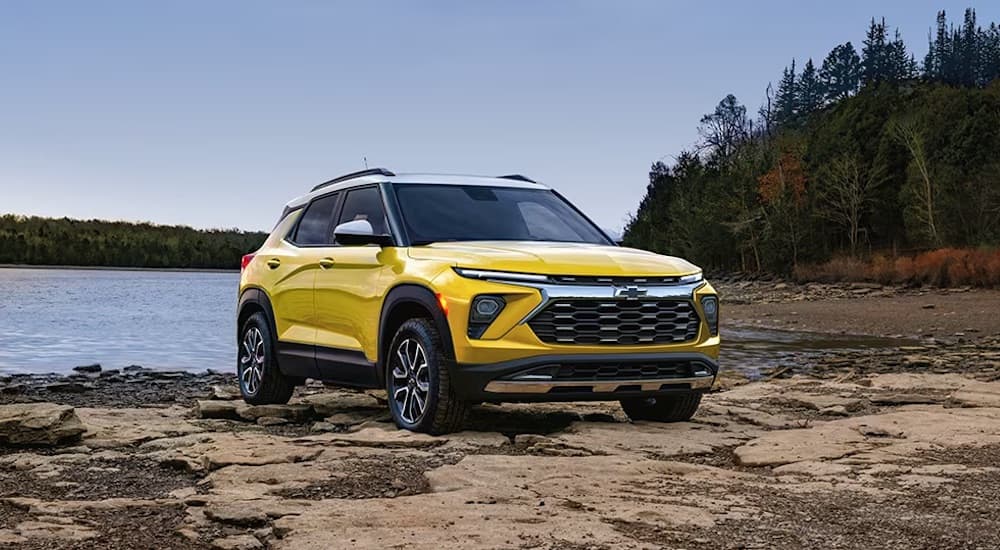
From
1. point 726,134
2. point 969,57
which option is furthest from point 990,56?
point 726,134

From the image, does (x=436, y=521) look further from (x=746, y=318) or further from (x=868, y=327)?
(x=746, y=318)

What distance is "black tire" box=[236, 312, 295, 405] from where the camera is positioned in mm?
9523

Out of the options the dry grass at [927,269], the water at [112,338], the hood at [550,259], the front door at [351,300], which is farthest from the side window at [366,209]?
the dry grass at [927,269]

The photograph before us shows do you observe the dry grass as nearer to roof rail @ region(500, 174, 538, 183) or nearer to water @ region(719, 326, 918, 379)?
water @ region(719, 326, 918, 379)

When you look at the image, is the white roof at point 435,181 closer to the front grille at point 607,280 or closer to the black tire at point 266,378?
the black tire at point 266,378

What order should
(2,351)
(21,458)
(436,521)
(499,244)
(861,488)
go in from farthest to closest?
(2,351), (499,244), (21,458), (861,488), (436,521)

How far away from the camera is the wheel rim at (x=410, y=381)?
752 cm

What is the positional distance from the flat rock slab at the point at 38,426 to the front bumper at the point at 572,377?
2544mm

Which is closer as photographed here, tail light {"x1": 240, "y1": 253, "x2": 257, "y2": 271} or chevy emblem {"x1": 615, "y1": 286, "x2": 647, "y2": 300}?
chevy emblem {"x1": 615, "y1": 286, "x2": 647, "y2": 300}

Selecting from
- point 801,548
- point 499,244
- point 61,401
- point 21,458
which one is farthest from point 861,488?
point 61,401

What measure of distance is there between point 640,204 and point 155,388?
123m

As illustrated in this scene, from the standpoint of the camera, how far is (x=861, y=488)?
568 cm

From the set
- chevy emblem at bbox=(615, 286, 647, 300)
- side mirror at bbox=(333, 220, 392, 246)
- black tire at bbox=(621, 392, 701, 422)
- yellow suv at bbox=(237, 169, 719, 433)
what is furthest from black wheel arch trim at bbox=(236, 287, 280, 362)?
chevy emblem at bbox=(615, 286, 647, 300)

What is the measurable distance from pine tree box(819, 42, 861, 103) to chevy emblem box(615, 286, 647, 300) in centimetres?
16136
